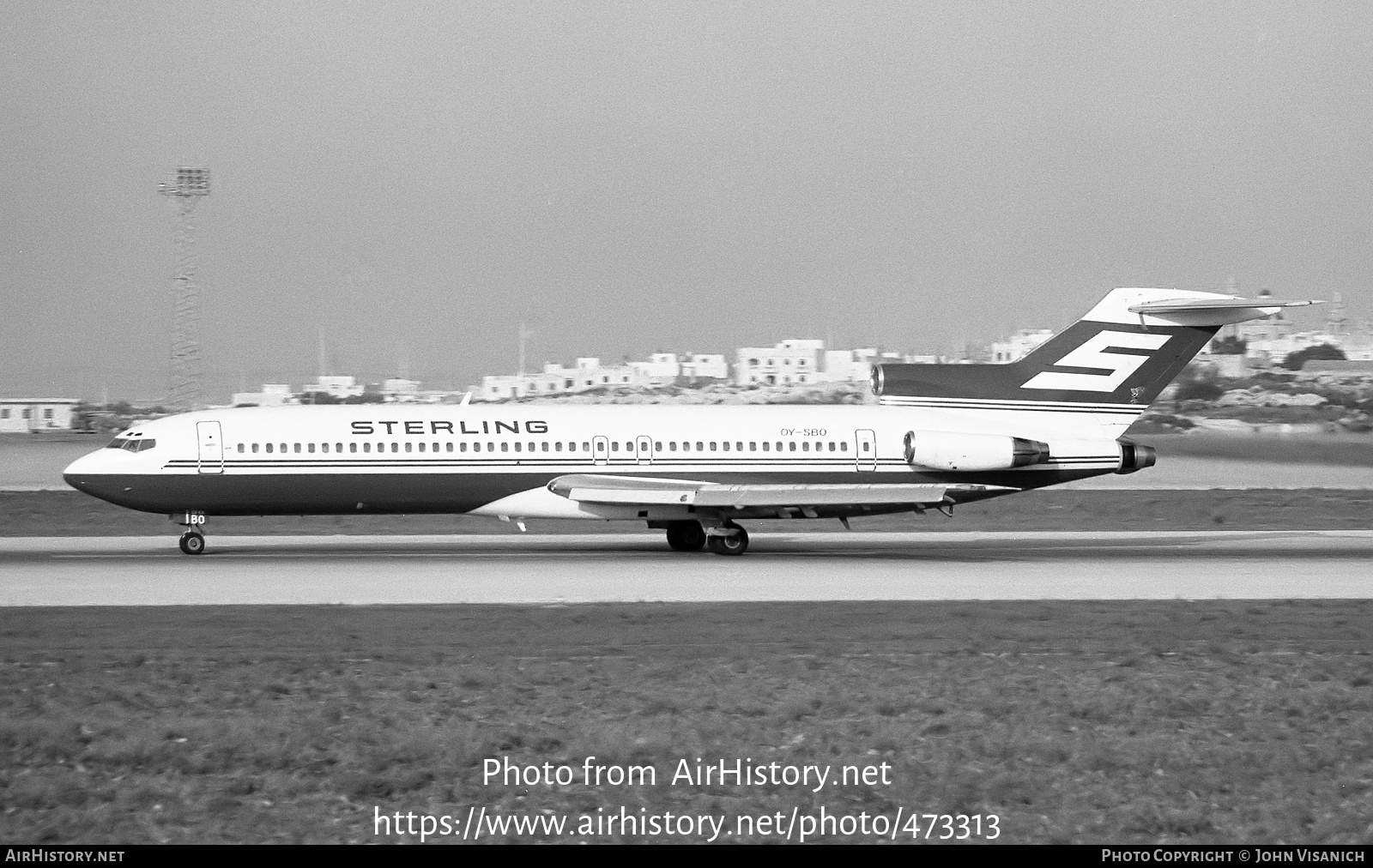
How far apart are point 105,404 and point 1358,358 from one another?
251 feet

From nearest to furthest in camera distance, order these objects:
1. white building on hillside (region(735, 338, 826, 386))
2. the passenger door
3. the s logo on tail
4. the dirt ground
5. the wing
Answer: the wing < the passenger door < the s logo on tail < the dirt ground < white building on hillside (region(735, 338, 826, 386))

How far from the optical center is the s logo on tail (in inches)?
1240

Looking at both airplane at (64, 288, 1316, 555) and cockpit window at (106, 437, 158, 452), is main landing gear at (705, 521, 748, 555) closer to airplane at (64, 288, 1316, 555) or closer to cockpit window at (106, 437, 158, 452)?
airplane at (64, 288, 1316, 555)

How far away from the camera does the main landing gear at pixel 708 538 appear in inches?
1176

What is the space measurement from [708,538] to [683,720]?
17.3 m

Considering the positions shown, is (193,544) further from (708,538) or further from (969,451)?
(969,451)

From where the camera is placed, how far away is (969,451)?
99.5 feet

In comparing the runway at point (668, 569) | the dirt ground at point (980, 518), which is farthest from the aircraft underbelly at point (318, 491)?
the dirt ground at point (980, 518)

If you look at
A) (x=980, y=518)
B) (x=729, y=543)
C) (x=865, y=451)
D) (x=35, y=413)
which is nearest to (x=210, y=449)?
(x=729, y=543)

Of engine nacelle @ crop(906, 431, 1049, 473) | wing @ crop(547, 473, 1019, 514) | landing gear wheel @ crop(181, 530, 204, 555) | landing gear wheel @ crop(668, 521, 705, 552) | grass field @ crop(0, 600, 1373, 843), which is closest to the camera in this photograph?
grass field @ crop(0, 600, 1373, 843)

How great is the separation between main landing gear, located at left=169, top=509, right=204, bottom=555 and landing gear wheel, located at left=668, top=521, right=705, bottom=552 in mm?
9672

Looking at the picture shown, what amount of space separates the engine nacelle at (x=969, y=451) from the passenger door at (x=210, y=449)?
46.3ft

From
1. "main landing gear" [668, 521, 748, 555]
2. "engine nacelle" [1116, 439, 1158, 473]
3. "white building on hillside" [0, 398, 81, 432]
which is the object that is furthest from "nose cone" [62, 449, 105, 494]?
"white building on hillside" [0, 398, 81, 432]

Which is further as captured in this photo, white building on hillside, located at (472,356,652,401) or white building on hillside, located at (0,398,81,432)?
white building on hillside, located at (0,398,81,432)
